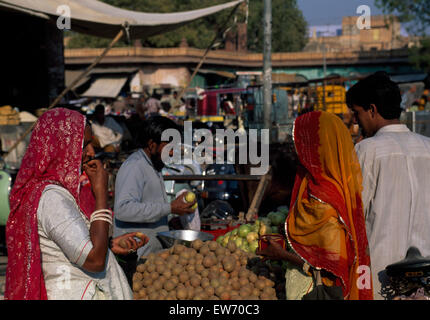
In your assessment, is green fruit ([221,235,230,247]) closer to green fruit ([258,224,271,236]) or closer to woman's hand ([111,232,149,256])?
green fruit ([258,224,271,236])

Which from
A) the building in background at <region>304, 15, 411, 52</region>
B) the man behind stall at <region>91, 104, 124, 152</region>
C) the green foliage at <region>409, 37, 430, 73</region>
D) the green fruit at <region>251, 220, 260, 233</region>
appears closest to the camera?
the green fruit at <region>251, 220, 260, 233</region>

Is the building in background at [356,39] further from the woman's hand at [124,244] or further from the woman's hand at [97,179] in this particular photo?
the woman's hand at [97,179]

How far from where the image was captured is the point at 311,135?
2494mm

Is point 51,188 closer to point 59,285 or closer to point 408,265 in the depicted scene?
point 59,285

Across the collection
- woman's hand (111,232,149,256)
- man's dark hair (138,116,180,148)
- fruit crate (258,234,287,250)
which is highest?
man's dark hair (138,116,180,148)

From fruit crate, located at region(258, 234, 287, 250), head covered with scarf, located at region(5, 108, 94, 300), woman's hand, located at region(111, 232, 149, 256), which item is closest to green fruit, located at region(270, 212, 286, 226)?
fruit crate, located at region(258, 234, 287, 250)

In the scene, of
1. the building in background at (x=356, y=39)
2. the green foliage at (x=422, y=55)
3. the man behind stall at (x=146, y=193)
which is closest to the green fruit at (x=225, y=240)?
the man behind stall at (x=146, y=193)

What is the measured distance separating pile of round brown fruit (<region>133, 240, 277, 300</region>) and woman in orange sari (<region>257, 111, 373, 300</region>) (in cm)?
82

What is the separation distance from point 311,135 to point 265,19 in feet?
25.7

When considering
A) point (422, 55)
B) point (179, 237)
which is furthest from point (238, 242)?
point (422, 55)

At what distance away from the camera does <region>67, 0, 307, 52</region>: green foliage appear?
122 ft

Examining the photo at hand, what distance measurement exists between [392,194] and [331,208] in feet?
1.66

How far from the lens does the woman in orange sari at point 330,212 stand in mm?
2385
